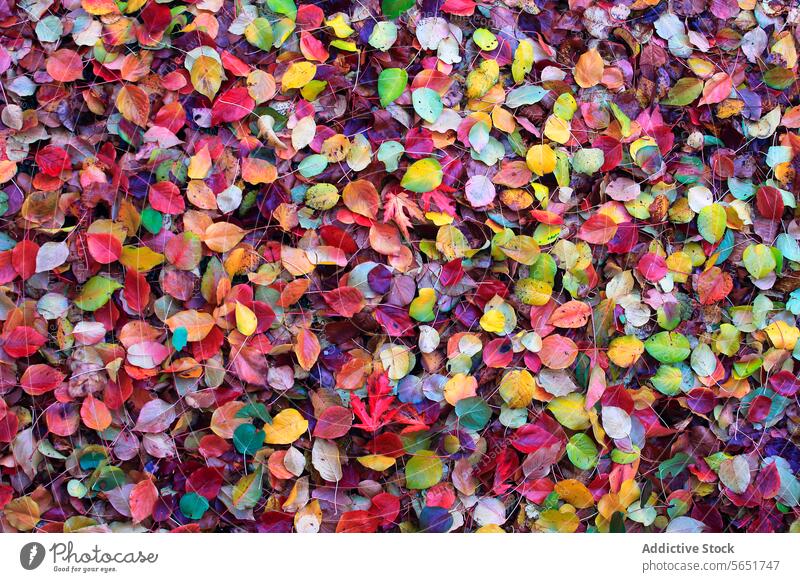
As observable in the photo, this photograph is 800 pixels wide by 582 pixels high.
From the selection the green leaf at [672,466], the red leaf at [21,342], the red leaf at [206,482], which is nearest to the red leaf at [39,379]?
the red leaf at [21,342]

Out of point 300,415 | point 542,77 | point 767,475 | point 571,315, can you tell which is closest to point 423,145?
point 542,77

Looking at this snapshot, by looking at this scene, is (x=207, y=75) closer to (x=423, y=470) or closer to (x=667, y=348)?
(x=423, y=470)

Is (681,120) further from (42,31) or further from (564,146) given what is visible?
(42,31)

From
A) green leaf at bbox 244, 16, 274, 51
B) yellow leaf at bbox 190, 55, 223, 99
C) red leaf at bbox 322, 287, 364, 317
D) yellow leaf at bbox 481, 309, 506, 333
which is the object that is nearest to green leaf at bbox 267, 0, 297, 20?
green leaf at bbox 244, 16, 274, 51

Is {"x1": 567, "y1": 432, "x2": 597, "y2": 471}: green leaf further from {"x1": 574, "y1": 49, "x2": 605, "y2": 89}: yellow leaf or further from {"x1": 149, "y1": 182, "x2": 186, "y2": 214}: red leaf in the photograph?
{"x1": 149, "y1": 182, "x2": 186, "y2": 214}: red leaf

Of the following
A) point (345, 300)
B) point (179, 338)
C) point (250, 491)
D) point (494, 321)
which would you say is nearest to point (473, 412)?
point (494, 321)

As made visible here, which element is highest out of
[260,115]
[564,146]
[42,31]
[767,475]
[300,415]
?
[42,31]
